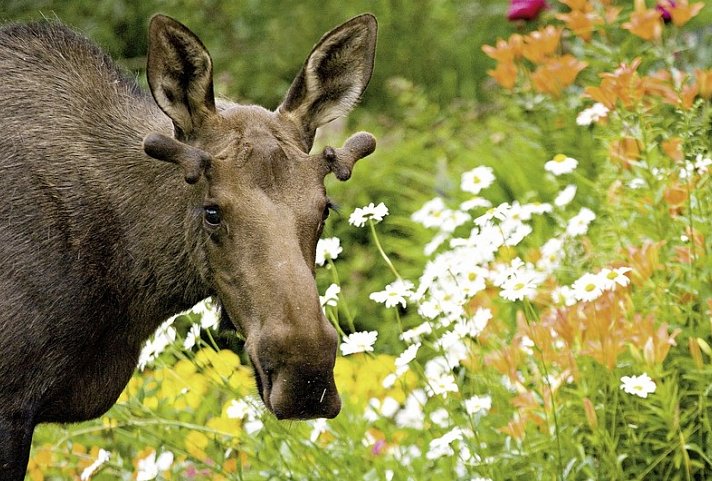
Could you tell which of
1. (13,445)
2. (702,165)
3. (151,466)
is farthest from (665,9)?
(13,445)

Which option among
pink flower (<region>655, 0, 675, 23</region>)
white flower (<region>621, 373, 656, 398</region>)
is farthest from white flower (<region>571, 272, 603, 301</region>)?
pink flower (<region>655, 0, 675, 23</region>)

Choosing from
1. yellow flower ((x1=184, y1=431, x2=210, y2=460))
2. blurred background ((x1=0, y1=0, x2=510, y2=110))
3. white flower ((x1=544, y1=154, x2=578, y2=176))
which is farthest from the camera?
blurred background ((x1=0, y1=0, x2=510, y2=110))

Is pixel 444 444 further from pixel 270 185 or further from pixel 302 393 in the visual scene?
pixel 270 185

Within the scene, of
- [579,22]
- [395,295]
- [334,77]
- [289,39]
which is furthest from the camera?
[289,39]

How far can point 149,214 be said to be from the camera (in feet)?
10.6

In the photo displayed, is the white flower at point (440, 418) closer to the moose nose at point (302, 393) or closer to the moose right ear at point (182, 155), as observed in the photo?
the moose nose at point (302, 393)

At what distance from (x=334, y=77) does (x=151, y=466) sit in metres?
1.23

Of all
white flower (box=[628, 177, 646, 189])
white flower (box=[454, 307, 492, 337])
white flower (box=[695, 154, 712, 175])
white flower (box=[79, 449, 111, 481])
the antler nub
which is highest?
the antler nub

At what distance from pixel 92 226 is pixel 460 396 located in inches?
46.5

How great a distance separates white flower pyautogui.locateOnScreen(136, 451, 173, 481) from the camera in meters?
3.38

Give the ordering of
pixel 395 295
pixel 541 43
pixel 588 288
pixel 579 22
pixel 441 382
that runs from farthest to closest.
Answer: pixel 541 43, pixel 579 22, pixel 441 382, pixel 395 295, pixel 588 288

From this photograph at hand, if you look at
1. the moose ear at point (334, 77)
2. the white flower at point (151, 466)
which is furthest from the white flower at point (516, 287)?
the white flower at point (151, 466)

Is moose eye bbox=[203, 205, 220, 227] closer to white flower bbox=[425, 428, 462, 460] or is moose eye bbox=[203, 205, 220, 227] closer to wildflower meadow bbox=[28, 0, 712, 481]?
wildflower meadow bbox=[28, 0, 712, 481]

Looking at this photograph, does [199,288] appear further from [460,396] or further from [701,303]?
[701,303]
